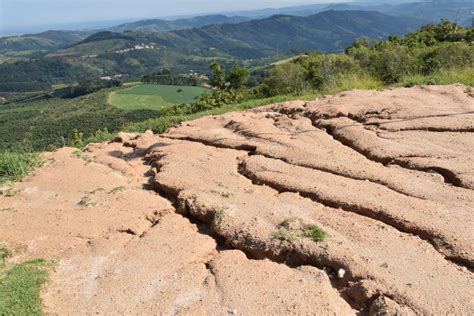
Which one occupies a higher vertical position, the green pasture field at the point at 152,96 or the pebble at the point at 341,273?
the pebble at the point at 341,273

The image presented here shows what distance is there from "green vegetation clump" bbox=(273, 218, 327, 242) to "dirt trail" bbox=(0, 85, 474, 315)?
19 millimetres

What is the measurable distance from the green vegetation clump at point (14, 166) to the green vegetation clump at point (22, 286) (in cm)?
258

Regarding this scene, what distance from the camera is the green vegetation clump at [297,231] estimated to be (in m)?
4.79

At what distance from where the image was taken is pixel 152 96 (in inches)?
4011

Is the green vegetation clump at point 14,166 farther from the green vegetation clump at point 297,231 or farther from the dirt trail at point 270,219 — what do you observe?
the green vegetation clump at point 297,231

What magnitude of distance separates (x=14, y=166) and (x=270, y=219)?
4.98 meters

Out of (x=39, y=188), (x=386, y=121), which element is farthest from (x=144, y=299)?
(x=386, y=121)

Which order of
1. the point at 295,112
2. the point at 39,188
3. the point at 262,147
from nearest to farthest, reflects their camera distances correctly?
the point at 39,188, the point at 262,147, the point at 295,112

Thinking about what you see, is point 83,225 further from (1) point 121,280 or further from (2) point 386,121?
(2) point 386,121

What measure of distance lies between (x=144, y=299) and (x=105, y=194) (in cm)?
265

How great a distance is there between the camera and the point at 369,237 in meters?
4.76

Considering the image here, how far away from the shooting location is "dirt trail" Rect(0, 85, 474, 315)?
4.18 m

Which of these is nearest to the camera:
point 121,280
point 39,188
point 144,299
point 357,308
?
point 357,308

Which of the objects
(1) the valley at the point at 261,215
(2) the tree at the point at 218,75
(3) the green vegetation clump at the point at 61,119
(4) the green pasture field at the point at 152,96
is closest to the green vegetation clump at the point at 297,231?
(1) the valley at the point at 261,215
